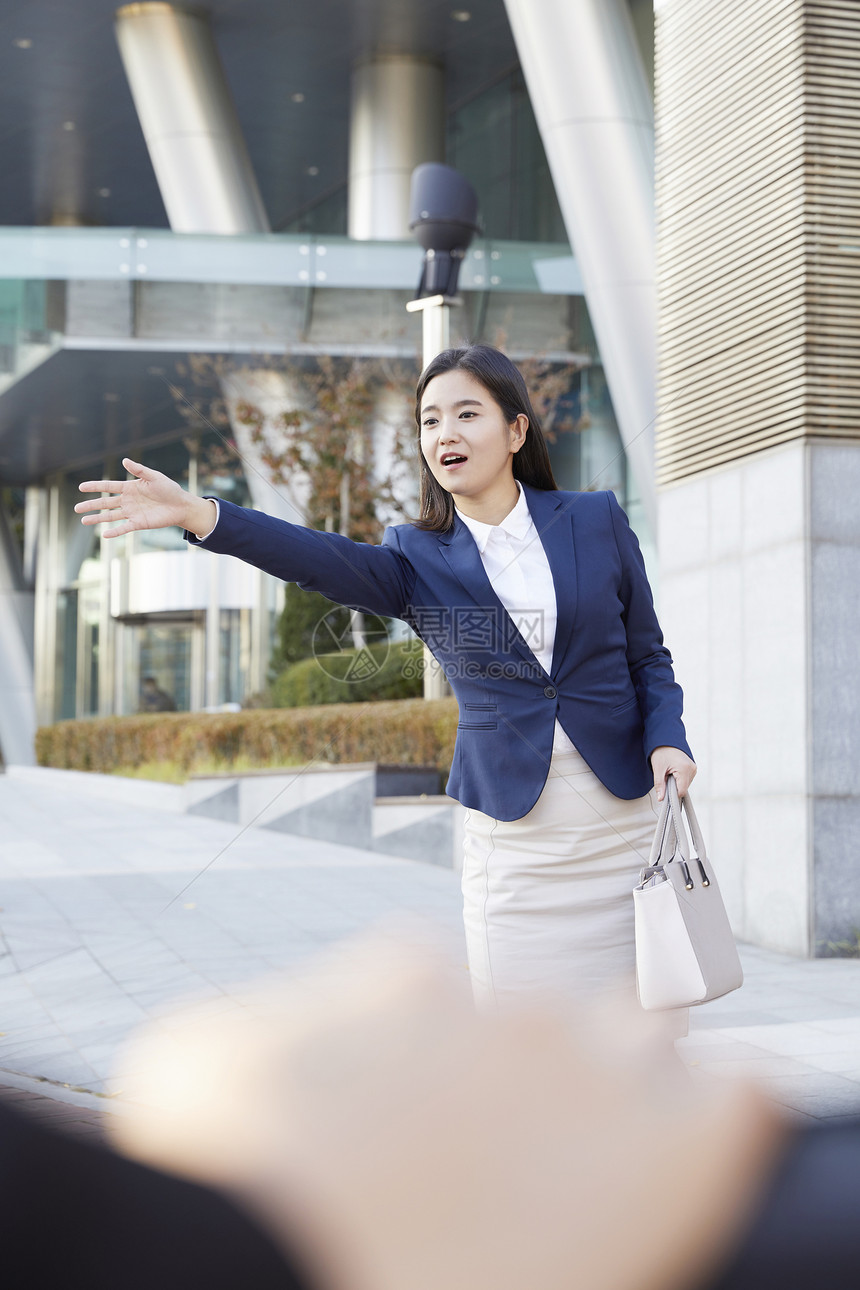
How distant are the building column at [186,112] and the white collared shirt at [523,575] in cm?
1590

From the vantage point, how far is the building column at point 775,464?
5992 millimetres

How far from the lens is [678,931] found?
1706mm

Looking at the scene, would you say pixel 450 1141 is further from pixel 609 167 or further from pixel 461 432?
pixel 609 167

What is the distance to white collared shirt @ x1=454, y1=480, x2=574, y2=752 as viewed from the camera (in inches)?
78.0

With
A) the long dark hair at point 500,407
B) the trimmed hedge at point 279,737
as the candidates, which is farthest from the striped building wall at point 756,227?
the long dark hair at point 500,407

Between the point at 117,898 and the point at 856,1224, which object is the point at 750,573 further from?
the point at 856,1224

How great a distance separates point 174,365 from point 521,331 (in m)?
4.89

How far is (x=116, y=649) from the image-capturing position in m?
24.5

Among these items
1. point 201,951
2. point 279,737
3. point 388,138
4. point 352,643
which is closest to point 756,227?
point 352,643

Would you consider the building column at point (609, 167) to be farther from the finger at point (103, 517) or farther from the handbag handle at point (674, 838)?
the finger at point (103, 517)

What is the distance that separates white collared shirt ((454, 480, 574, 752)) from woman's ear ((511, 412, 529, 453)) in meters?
0.09

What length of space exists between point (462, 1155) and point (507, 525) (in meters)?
1.11

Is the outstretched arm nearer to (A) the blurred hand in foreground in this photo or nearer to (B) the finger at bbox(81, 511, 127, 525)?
(B) the finger at bbox(81, 511, 127, 525)

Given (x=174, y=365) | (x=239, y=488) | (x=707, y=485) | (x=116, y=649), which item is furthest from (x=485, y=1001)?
(x=116, y=649)
